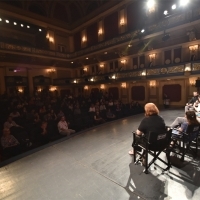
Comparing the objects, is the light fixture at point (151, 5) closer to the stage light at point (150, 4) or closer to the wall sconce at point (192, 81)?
the stage light at point (150, 4)

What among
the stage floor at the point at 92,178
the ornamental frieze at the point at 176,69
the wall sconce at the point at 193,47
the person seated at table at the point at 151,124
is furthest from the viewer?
the wall sconce at the point at 193,47

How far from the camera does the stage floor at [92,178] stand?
2.24 m

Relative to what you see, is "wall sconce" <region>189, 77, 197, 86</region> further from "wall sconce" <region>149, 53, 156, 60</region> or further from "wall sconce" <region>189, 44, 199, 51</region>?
"wall sconce" <region>149, 53, 156, 60</region>

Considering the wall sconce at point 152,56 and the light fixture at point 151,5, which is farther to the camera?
the wall sconce at point 152,56

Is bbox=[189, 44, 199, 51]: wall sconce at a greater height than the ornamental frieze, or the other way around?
bbox=[189, 44, 199, 51]: wall sconce

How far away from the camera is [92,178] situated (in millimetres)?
2662

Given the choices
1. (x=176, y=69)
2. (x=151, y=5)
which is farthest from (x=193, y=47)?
(x=151, y=5)

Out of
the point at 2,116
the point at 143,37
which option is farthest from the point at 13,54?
the point at 143,37

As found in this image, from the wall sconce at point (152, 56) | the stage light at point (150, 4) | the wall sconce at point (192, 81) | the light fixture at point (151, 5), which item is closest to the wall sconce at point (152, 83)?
the wall sconce at point (152, 56)

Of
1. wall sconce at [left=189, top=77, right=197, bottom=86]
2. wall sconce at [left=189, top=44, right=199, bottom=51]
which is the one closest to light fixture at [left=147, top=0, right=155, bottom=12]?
wall sconce at [left=189, top=44, right=199, bottom=51]

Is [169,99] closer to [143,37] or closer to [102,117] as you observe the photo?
[143,37]

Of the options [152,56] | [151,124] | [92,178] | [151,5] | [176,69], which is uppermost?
[151,5]

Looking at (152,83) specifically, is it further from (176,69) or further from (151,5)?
(151,5)

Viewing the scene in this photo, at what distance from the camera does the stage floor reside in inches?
88.2
